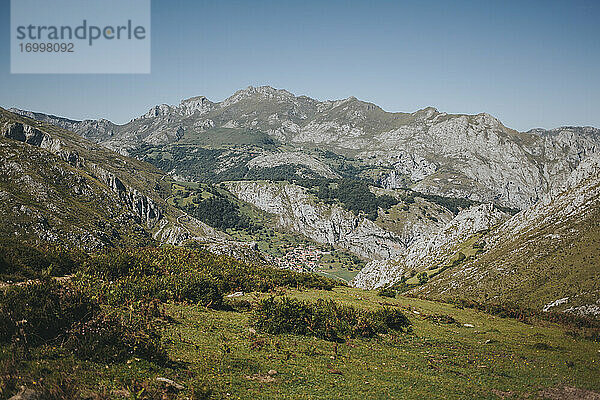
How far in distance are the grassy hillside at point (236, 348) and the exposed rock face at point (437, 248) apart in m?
81.9

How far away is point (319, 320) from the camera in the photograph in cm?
1709

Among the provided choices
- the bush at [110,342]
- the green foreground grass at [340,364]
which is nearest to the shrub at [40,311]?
the bush at [110,342]

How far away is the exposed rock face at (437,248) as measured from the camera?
3988 inches

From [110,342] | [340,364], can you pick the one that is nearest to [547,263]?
[340,364]

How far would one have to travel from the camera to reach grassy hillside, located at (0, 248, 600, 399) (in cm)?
892

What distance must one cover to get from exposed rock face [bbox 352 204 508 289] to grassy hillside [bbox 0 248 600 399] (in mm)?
81854

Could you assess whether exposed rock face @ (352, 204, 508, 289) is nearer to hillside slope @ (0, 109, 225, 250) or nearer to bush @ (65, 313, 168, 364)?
hillside slope @ (0, 109, 225, 250)

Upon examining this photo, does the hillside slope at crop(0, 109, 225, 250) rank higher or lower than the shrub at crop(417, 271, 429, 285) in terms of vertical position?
higher

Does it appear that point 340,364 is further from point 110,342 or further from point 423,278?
point 423,278

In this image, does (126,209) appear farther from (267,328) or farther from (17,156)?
(267,328)

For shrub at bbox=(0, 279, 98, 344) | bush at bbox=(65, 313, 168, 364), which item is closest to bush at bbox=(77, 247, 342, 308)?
shrub at bbox=(0, 279, 98, 344)

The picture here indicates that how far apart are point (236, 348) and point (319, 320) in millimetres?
5123

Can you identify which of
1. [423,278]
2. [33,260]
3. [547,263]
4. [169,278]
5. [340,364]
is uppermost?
[33,260]

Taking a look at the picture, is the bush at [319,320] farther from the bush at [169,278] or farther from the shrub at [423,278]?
the shrub at [423,278]
